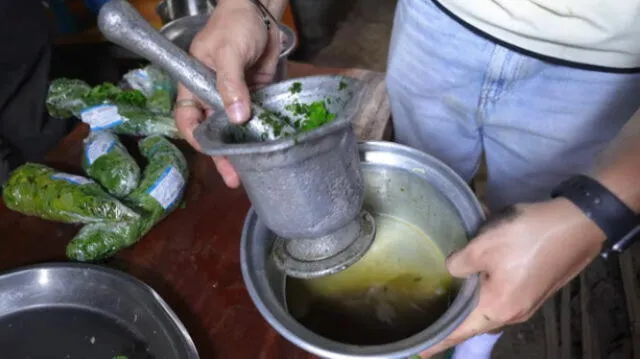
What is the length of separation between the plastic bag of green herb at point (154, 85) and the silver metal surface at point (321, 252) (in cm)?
55

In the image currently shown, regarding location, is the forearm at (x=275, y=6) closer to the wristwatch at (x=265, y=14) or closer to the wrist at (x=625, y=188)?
the wristwatch at (x=265, y=14)

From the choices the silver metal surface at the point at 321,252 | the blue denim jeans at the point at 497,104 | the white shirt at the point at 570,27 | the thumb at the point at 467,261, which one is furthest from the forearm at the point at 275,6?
the thumb at the point at 467,261

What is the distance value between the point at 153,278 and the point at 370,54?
7.01 ft

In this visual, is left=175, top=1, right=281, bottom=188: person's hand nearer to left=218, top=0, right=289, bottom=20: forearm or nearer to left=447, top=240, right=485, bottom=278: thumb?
left=218, top=0, right=289, bottom=20: forearm

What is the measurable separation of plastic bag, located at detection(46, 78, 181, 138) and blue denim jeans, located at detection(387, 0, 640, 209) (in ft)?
1.60

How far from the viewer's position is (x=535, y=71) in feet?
2.89

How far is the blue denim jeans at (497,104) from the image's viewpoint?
0.88 m

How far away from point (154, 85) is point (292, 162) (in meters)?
0.73

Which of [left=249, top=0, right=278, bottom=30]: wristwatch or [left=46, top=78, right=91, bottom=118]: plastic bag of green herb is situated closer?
[left=249, top=0, right=278, bottom=30]: wristwatch

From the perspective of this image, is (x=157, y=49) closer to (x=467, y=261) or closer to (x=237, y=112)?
(x=237, y=112)

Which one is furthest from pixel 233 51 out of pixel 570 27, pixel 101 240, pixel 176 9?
pixel 176 9

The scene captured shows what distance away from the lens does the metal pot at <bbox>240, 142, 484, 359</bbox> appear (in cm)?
63

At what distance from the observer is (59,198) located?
0.98 metres

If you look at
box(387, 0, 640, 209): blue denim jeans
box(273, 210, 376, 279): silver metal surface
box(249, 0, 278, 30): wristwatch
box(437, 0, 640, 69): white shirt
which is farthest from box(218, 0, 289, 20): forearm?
box(273, 210, 376, 279): silver metal surface
